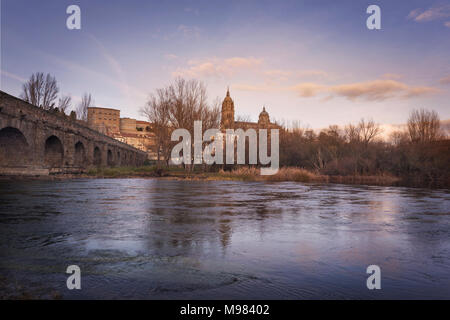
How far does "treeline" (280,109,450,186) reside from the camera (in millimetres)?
32216

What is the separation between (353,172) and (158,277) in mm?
32646

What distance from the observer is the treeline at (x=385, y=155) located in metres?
32.2

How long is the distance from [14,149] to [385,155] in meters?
36.0

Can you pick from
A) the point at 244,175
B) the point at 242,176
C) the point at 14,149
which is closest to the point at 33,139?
the point at 14,149

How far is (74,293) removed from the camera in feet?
8.79

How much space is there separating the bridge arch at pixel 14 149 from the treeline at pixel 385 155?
2481 centimetres

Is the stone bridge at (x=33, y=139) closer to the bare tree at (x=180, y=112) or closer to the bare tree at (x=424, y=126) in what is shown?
the bare tree at (x=180, y=112)

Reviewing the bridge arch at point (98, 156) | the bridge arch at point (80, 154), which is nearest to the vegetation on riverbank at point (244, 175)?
the bridge arch at point (80, 154)

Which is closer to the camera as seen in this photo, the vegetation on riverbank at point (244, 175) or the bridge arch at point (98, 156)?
the vegetation on riverbank at point (244, 175)

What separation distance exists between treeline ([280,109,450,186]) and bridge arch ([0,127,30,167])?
2481 centimetres

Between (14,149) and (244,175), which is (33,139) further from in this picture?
(244,175)
